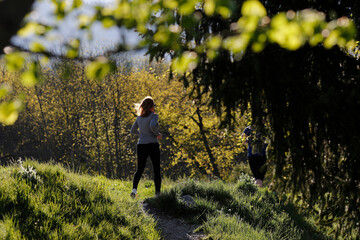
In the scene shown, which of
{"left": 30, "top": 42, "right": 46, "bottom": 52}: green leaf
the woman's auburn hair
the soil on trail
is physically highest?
Answer: {"left": 30, "top": 42, "right": 46, "bottom": 52}: green leaf

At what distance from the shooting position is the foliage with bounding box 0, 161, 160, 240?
3.47 meters

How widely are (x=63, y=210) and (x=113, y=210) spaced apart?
72 cm

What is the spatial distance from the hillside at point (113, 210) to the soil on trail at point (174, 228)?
0.17ft

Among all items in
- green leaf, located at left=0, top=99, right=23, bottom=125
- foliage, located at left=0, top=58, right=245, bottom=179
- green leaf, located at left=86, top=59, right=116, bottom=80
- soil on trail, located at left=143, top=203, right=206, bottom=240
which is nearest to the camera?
green leaf, located at left=0, top=99, right=23, bottom=125

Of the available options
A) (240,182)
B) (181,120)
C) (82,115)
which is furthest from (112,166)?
(240,182)

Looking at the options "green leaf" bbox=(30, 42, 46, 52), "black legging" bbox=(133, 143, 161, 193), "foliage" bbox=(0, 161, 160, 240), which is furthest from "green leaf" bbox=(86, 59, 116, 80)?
"black legging" bbox=(133, 143, 161, 193)

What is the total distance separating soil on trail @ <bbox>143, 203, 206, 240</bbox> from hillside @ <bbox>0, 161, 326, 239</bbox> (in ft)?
0.17

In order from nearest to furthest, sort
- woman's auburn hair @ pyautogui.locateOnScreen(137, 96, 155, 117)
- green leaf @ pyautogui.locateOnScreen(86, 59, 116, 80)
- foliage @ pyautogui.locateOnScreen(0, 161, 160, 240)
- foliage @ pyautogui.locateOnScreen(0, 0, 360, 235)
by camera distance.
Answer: green leaf @ pyautogui.locateOnScreen(86, 59, 116, 80) < foliage @ pyautogui.locateOnScreen(0, 0, 360, 235) < foliage @ pyautogui.locateOnScreen(0, 161, 160, 240) < woman's auburn hair @ pyautogui.locateOnScreen(137, 96, 155, 117)

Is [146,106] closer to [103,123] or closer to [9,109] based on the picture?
[9,109]

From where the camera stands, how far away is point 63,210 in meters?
3.96

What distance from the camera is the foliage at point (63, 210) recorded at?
347cm

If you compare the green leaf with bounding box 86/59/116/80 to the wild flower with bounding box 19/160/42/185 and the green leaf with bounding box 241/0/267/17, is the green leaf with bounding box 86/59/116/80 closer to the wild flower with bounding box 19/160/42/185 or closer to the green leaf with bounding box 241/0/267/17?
the green leaf with bounding box 241/0/267/17

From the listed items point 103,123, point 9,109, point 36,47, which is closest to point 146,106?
point 36,47

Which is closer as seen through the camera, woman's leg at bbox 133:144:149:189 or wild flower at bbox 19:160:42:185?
wild flower at bbox 19:160:42:185
